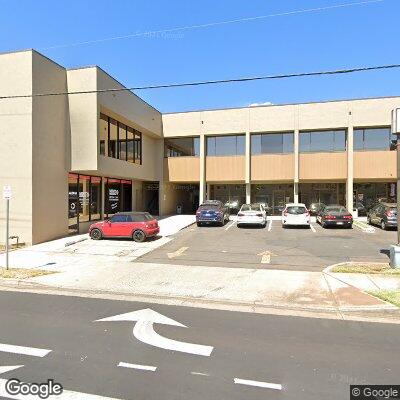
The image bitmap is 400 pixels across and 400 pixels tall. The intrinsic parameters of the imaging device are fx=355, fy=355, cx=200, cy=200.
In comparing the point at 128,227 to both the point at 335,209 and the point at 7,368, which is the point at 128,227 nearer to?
the point at 7,368

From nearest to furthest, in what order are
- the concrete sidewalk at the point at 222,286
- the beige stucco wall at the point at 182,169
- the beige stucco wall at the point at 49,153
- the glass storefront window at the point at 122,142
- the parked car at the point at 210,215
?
the concrete sidewalk at the point at 222,286, the beige stucco wall at the point at 49,153, the parked car at the point at 210,215, the glass storefront window at the point at 122,142, the beige stucco wall at the point at 182,169

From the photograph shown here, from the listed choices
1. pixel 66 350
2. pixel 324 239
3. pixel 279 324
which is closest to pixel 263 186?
pixel 324 239

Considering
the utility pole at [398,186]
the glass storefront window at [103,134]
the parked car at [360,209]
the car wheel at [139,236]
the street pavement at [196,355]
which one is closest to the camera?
the street pavement at [196,355]

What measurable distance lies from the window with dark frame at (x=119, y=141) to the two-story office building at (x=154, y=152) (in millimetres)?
87

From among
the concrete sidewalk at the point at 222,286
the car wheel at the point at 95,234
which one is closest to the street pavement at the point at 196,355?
the concrete sidewalk at the point at 222,286

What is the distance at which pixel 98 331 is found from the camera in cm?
631

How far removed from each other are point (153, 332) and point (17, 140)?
14.0 metres

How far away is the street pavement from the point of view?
4.36 metres

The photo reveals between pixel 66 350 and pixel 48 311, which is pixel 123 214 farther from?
pixel 66 350

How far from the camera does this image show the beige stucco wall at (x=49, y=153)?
55.2 ft

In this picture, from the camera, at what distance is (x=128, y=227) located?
58.4ft

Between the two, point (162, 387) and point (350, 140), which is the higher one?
point (350, 140)

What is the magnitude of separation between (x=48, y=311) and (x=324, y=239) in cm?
1424

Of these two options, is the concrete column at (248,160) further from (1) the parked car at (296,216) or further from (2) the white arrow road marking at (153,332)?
(2) the white arrow road marking at (153,332)
